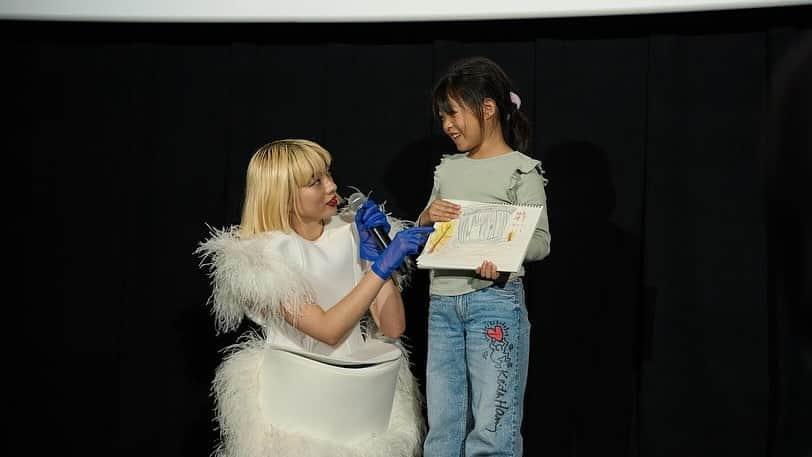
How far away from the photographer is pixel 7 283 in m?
3.25

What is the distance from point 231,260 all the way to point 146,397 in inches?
54.0

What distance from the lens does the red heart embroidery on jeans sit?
2.17 metres

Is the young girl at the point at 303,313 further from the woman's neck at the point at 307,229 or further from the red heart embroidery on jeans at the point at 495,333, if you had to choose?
the red heart embroidery on jeans at the point at 495,333

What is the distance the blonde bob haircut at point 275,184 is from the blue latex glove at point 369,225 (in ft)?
0.54

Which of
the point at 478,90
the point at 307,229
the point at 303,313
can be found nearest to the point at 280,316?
the point at 303,313

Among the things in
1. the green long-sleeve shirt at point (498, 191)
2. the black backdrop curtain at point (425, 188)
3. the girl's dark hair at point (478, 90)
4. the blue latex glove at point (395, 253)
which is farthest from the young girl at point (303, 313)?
the black backdrop curtain at point (425, 188)

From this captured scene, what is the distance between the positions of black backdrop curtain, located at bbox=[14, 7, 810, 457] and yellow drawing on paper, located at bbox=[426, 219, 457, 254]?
2.82 ft

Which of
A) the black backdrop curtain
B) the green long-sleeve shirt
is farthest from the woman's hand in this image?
the black backdrop curtain

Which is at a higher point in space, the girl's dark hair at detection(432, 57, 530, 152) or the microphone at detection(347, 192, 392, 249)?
the girl's dark hair at detection(432, 57, 530, 152)

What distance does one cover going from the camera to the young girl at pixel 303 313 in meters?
2.04

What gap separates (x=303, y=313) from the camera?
2061 millimetres

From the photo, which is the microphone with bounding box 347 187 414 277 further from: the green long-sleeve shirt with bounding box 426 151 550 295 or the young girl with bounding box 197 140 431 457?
the green long-sleeve shirt with bounding box 426 151 550 295

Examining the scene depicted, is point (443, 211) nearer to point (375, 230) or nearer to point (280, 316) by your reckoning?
point (375, 230)

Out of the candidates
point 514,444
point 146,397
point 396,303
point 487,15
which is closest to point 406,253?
point 396,303
